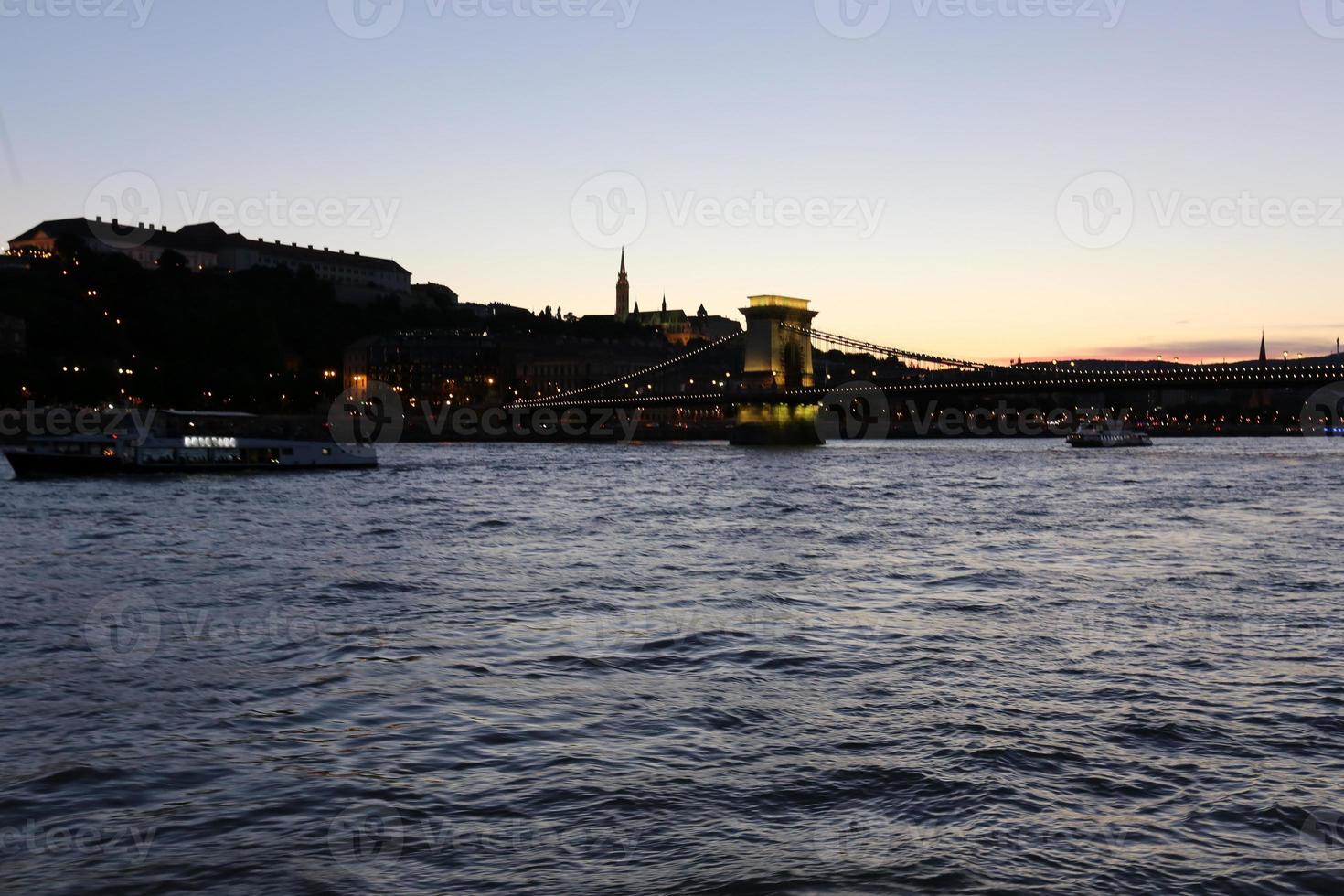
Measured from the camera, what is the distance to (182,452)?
46.4 m

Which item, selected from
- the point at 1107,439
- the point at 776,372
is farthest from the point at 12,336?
the point at 1107,439

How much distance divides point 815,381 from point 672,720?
289 ft

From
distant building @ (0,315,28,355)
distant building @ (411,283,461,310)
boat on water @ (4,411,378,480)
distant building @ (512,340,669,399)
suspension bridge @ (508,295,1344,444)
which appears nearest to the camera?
boat on water @ (4,411,378,480)

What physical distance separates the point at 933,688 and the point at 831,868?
3.74 metres

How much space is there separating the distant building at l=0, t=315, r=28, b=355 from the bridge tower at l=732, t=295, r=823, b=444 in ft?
156

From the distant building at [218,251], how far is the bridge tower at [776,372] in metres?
66.3

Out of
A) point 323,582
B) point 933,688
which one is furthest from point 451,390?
A: point 933,688

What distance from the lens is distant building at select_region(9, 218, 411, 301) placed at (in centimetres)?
13112

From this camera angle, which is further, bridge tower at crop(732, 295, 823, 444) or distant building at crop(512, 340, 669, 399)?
distant building at crop(512, 340, 669, 399)

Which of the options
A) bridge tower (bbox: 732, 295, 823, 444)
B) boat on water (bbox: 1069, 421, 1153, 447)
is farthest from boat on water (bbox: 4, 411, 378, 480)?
boat on water (bbox: 1069, 421, 1153, 447)

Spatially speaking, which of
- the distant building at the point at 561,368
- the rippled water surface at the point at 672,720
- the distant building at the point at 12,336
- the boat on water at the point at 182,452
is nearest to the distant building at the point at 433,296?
the distant building at the point at 561,368

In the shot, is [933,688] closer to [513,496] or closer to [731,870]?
[731,870]

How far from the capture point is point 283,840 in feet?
19.6

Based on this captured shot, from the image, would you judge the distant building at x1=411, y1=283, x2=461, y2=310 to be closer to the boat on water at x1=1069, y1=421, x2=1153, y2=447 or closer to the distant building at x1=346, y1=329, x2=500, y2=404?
the distant building at x1=346, y1=329, x2=500, y2=404
